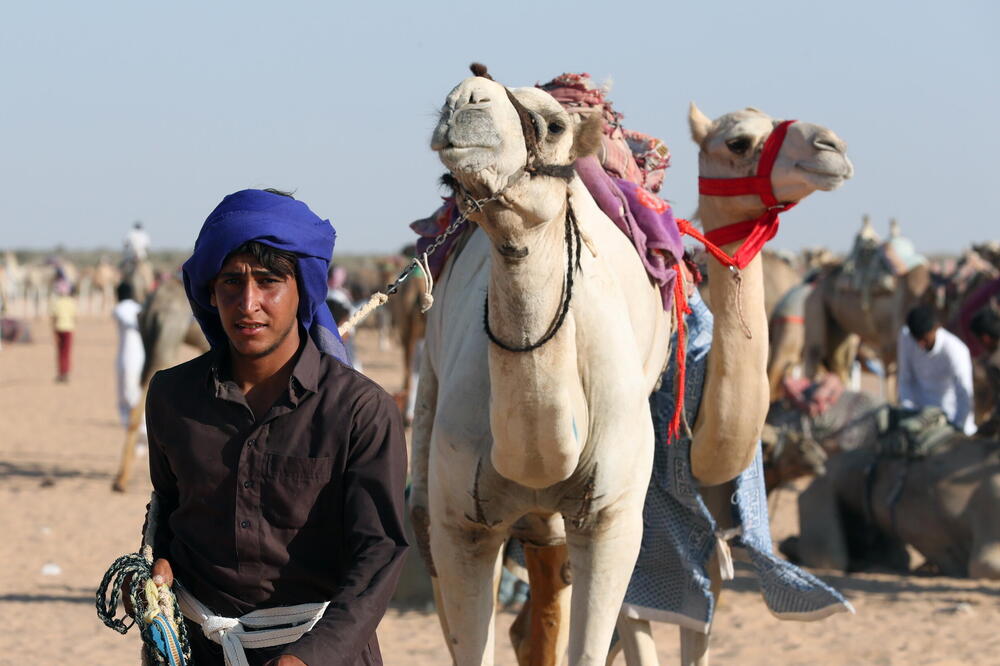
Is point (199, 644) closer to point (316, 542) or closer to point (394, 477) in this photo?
point (316, 542)

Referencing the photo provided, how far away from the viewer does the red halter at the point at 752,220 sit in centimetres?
Answer: 462

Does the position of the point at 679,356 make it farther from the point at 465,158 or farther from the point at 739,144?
the point at 465,158

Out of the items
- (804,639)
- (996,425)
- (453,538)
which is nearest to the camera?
(453,538)

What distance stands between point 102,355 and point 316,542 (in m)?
30.1

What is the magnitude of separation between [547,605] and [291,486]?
2460mm

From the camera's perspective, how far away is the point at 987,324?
10477 mm

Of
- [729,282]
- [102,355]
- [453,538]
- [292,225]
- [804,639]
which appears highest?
[292,225]

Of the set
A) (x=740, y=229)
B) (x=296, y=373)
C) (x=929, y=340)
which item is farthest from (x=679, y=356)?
(x=929, y=340)

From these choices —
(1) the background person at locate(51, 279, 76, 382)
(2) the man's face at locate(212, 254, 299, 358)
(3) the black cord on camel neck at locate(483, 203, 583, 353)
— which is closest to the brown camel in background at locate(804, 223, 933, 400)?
(1) the background person at locate(51, 279, 76, 382)

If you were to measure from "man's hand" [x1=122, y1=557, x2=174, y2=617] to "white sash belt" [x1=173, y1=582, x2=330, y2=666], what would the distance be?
0.25 ft

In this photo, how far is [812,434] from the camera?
37.2 feet

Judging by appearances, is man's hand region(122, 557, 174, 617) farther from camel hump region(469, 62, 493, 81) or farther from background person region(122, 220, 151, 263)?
background person region(122, 220, 151, 263)

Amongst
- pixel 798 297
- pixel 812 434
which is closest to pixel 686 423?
pixel 812 434

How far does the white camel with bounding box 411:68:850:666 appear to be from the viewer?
3.32 meters
